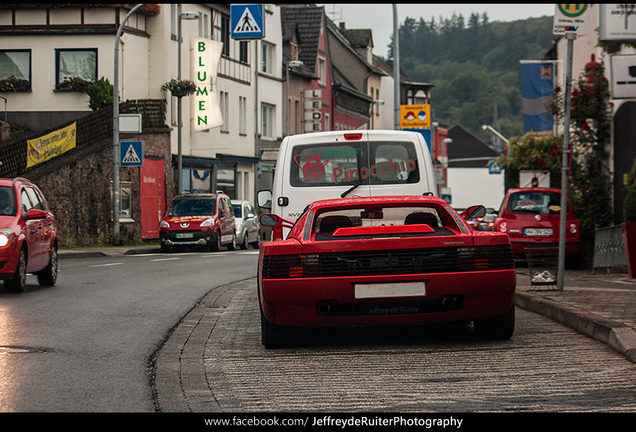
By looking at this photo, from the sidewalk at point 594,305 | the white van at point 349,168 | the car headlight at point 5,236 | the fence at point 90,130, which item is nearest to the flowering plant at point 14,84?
the fence at point 90,130

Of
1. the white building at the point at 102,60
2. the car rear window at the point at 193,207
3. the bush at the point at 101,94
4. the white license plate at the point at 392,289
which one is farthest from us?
the white building at the point at 102,60

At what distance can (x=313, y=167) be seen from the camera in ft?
39.1

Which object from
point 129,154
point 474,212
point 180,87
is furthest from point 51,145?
point 474,212

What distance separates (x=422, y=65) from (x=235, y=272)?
129 meters

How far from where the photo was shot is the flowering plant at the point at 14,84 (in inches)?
1444

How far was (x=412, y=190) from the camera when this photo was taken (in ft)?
38.1

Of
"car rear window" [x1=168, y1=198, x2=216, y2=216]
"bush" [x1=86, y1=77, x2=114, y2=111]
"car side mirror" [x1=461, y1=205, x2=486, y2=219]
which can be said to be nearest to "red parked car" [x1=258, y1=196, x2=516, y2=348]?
"car side mirror" [x1=461, y1=205, x2=486, y2=219]

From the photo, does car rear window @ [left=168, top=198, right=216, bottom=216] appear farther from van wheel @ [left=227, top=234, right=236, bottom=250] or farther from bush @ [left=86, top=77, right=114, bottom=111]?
bush @ [left=86, top=77, right=114, bottom=111]

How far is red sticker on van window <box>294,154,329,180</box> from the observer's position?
39.0 feet

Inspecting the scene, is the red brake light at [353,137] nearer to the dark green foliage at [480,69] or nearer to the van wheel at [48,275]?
the van wheel at [48,275]

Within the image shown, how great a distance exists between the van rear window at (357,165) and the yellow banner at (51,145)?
19.2m

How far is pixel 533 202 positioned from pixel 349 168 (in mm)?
9406
